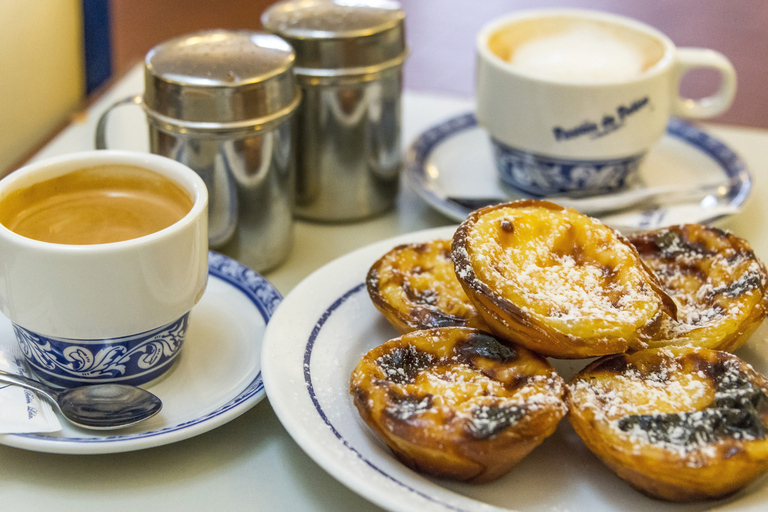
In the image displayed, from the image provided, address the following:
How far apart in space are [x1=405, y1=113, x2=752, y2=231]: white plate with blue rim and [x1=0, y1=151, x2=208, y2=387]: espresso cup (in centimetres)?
45

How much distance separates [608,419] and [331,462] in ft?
0.78

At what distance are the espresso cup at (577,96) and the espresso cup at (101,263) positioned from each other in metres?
0.53

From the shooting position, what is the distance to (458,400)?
2.17 feet

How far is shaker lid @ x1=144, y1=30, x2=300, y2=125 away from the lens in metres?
0.91

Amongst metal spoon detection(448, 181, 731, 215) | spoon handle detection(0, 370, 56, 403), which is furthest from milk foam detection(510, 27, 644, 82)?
spoon handle detection(0, 370, 56, 403)

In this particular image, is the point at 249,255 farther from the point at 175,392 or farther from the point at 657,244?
the point at 657,244

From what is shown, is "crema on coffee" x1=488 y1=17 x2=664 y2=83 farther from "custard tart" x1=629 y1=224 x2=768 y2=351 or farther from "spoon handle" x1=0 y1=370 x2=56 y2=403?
"spoon handle" x1=0 y1=370 x2=56 y2=403

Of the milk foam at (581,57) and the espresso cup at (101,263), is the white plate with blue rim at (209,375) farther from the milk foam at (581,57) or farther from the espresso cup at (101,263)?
the milk foam at (581,57)

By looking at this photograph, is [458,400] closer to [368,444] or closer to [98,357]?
[368,444]

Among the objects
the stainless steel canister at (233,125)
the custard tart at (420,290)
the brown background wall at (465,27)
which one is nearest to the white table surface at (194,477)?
the custard tart at (420,290)

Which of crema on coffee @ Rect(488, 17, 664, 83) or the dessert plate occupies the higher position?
crema on coffee @ Rect(488, 17, 664, 83)

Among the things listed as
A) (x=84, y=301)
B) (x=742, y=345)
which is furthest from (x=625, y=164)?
(x=84, y=301)

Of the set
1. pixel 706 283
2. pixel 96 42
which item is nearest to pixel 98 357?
pixel 706 283

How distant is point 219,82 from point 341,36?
21 cm
